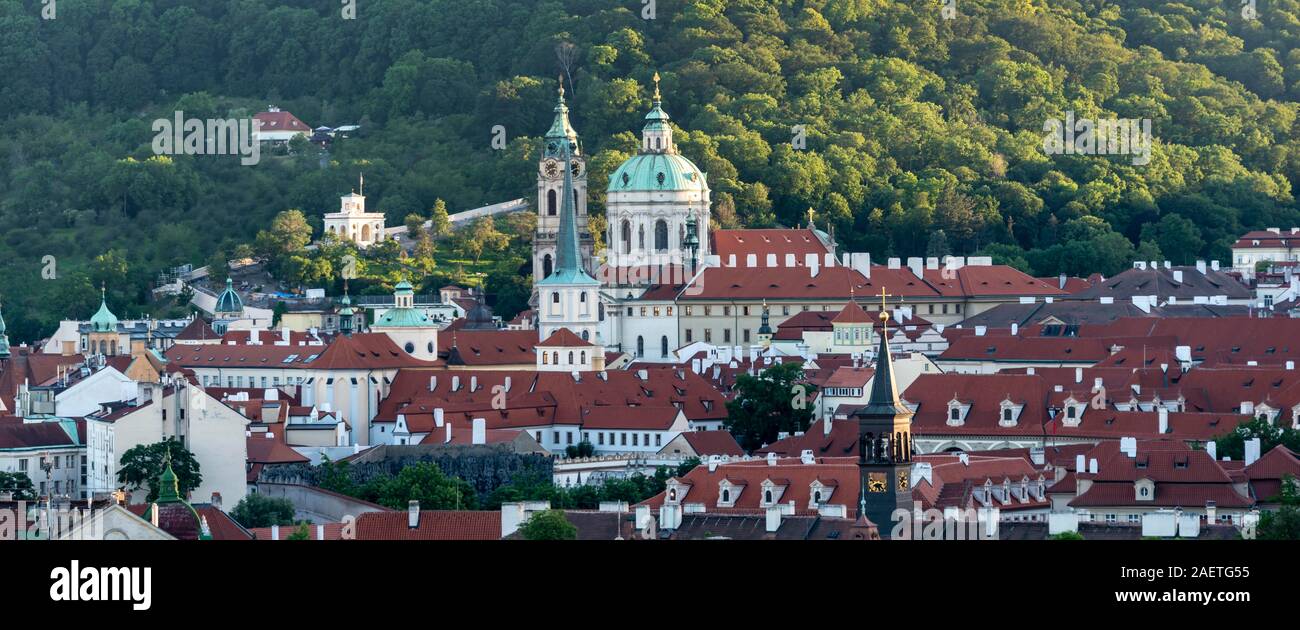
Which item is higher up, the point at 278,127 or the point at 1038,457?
the point at 278,127

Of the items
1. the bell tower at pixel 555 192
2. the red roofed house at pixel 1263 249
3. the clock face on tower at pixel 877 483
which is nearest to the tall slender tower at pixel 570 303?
the bell tower at pixel 555 192

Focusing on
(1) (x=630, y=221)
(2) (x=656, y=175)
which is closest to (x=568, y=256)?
(1) (x=630, y=221)

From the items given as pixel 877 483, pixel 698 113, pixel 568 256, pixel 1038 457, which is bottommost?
pixel 1038 457

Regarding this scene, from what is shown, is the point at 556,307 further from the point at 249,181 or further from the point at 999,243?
the point at 249,181

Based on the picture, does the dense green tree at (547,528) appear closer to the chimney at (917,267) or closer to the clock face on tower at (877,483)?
the clock face on tower at (877,483)

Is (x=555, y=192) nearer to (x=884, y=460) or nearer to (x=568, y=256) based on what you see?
(x=568, y=256)

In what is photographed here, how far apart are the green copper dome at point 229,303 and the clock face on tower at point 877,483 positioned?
60137 mm

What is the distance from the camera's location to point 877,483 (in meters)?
35.2

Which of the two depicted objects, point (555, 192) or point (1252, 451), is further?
point (555, 192)

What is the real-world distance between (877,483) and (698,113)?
2917 inches

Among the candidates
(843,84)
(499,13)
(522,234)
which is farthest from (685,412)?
(499,13)

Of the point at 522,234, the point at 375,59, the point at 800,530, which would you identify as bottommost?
the point at 800,530

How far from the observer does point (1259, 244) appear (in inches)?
3942
